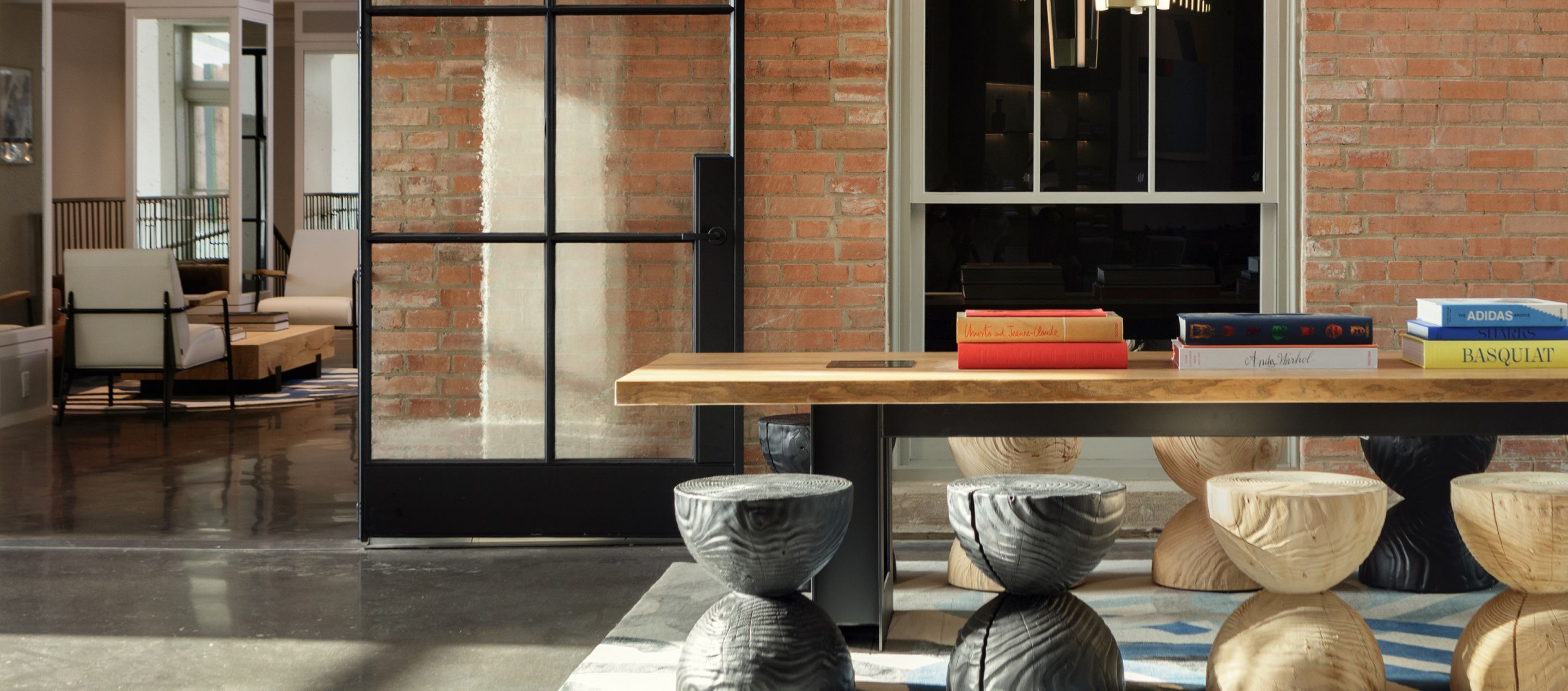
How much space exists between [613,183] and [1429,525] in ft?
7.78

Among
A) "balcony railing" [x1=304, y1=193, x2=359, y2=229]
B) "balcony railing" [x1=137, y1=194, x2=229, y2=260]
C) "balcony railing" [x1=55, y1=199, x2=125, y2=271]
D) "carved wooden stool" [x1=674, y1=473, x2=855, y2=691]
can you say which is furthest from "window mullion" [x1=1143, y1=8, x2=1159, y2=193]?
"balcony railing" [x1=304, y1=193, x2=359, y2=229]

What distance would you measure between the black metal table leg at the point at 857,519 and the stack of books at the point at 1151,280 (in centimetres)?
156

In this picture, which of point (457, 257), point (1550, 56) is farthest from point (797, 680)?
point (1550, 56)

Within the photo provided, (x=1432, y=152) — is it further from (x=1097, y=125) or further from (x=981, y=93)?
(x=981, y=93)

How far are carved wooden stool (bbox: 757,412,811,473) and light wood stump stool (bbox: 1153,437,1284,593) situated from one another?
852 mm

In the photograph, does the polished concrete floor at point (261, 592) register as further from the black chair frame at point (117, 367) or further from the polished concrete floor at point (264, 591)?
the black chair frame at point (117, 367)

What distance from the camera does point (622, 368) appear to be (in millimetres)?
4027

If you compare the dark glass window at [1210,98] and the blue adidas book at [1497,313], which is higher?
the dark glass window at [1210,98]

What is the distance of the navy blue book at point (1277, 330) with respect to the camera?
2.47 metres

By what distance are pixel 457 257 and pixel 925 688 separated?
83.4 inches

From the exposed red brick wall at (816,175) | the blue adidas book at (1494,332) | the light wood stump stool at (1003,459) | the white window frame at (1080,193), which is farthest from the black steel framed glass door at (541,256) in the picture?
the blue adidas book at (1494,332)

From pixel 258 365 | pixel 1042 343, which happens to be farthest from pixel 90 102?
pixel 1042 343

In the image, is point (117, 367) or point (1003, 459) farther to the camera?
point (117, 367)

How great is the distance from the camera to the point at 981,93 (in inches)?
A: 163
